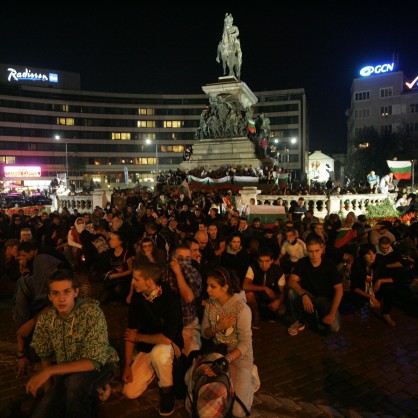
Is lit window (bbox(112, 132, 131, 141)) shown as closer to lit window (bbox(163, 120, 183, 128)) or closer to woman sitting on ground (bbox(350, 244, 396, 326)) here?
lit window (bbox(163, 120, 183, 128))

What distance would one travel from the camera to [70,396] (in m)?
3.75

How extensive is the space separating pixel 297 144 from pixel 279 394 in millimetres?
88667

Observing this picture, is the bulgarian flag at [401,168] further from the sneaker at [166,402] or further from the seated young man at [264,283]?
the sneaker at [166,402]

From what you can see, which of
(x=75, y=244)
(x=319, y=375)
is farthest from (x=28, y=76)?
(x=319, y=375)

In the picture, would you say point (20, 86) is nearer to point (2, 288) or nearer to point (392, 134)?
point (392, 134)

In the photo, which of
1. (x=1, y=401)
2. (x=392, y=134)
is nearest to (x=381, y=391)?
(x=1, y=401)

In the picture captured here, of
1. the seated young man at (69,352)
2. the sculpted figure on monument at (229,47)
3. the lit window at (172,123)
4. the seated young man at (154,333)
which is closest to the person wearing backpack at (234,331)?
the seated young man at (154,333)

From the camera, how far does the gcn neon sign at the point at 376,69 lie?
77.4m

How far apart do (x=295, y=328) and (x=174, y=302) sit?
10.4ft

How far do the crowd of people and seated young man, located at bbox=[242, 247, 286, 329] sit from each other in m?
0.02

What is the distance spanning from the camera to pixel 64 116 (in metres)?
86.8

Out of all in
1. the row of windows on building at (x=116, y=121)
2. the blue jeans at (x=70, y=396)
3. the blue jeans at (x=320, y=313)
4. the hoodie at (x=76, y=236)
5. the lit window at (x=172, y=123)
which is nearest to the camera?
the blue jeans at (x=70, y=396)

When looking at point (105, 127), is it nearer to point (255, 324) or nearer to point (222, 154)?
point (222, 154)

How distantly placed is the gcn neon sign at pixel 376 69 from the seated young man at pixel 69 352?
86.3 metres
